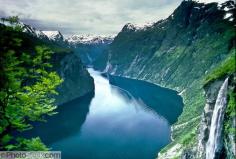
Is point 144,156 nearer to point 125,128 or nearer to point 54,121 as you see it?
point 125,128

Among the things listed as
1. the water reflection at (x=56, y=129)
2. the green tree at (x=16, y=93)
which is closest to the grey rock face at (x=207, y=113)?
the green tree at (x=16, y=93)

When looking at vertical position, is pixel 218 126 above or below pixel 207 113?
above

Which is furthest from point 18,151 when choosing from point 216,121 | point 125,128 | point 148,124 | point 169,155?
point 148,124

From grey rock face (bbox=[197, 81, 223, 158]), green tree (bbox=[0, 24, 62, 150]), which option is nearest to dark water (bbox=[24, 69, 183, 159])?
grey rock face (bbox=[197, 81, 223, 158])

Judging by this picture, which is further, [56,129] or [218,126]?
[56,129]

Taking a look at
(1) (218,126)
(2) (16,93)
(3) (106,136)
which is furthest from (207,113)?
(3) (106,136)

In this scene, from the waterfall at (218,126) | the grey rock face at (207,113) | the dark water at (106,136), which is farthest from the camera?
the dark water at (106,136)

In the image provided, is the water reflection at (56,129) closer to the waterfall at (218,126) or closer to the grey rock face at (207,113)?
the grey rock face at (207,113)

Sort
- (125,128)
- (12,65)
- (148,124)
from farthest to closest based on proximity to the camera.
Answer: (148,124) < (125,128) < (12,65)

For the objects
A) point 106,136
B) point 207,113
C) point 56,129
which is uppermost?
point 207,113

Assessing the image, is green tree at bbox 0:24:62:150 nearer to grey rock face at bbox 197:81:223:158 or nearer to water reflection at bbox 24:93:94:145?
grey rock face at bbox 197:81:223:158

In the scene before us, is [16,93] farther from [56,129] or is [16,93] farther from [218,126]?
[56,129]
